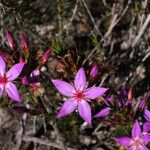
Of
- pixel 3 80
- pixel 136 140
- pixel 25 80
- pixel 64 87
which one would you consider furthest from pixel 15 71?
pixel 136 140

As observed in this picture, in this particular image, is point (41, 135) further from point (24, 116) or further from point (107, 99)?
point (107, 99)

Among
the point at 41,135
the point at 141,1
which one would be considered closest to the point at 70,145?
the point at 41,135

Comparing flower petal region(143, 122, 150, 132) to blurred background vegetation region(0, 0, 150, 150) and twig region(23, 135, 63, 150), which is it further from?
twig region(23, 135, 63, 150)

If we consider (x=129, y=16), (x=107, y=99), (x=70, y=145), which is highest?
(x=129, y=16)

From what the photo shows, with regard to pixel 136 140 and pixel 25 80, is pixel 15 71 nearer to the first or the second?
pixel 25 80

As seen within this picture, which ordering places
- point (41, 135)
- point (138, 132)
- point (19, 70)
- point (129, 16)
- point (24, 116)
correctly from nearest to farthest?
point (19, 70) → point (138, 132) → point (24, 116) → point (41, 135) → point (129, 16)
